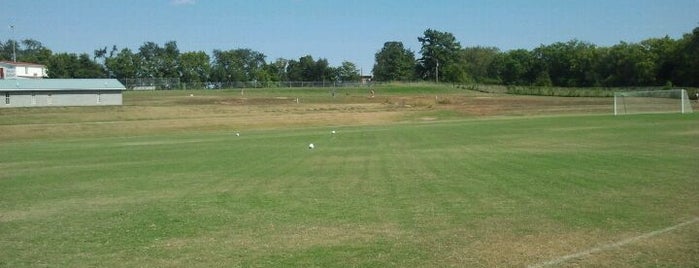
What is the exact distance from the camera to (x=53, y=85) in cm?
9031

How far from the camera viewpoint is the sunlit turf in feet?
30.1

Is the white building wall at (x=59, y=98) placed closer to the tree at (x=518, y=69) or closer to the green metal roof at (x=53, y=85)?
the green metal roof at (x=53, y=85)

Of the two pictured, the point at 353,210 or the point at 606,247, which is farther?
the point at 353,210

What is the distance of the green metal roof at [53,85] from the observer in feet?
286

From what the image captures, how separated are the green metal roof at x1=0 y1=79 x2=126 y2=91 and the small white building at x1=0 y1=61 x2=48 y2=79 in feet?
119

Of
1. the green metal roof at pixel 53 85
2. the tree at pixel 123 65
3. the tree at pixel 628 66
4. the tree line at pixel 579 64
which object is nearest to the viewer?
the green metal roof at pixel 53 85

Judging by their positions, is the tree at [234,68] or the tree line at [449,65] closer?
the tree line at [449,65]

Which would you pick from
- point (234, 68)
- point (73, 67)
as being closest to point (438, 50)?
point (234, 68)

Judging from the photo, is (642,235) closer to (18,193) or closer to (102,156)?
(18,193)

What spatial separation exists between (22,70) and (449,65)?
352ft

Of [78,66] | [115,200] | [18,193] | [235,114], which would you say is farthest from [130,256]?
[78,66]

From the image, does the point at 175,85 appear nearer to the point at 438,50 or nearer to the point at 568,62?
the point at 438,50

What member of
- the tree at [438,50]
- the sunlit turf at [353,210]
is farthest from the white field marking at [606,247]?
the tree at [438,50]

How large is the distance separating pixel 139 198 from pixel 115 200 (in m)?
0.52
